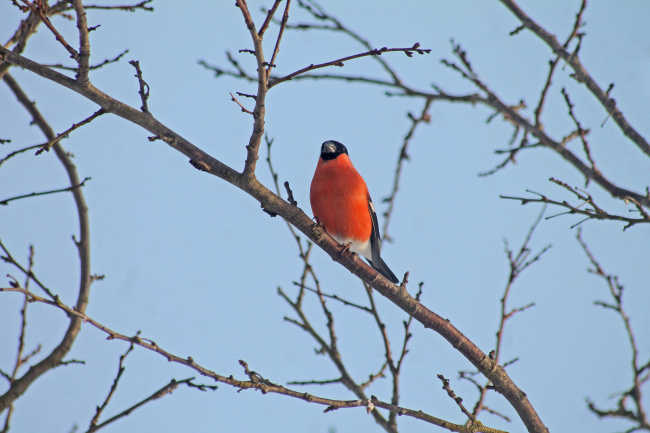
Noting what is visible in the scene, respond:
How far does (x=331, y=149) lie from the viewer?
5809 millimetres

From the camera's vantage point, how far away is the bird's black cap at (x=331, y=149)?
18.9ft

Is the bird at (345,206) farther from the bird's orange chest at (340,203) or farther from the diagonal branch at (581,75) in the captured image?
the diagonal branch at (581,75)

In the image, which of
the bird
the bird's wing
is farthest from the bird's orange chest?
the bird's wing

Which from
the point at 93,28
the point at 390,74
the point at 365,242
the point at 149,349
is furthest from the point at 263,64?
the point at 365,242

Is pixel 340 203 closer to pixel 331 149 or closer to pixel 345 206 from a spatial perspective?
pixel 345 206

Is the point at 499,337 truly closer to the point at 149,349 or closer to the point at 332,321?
the point at 332,321

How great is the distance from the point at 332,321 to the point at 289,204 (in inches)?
51.1

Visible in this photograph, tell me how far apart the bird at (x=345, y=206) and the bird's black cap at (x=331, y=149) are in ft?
0.23

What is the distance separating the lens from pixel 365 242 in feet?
18.0

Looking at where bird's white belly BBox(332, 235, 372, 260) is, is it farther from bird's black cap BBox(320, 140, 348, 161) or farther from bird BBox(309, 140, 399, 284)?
bird's black cap BBox(320, 140, 348, 161)

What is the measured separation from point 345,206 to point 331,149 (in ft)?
2.81

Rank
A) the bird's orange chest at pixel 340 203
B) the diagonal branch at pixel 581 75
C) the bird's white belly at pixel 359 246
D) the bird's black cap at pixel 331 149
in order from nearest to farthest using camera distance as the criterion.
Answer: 1. the diagonal branch at pixel 581 75
2. the bird's orange chest at pixel 340 203
3. the bird's white belly at pixel 359 246
4. the bird's black cap at pixel 331 149

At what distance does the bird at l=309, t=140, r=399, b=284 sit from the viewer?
204 inches

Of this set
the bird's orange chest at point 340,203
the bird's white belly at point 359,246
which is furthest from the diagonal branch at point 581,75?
the bird's white belly at point 359,246
